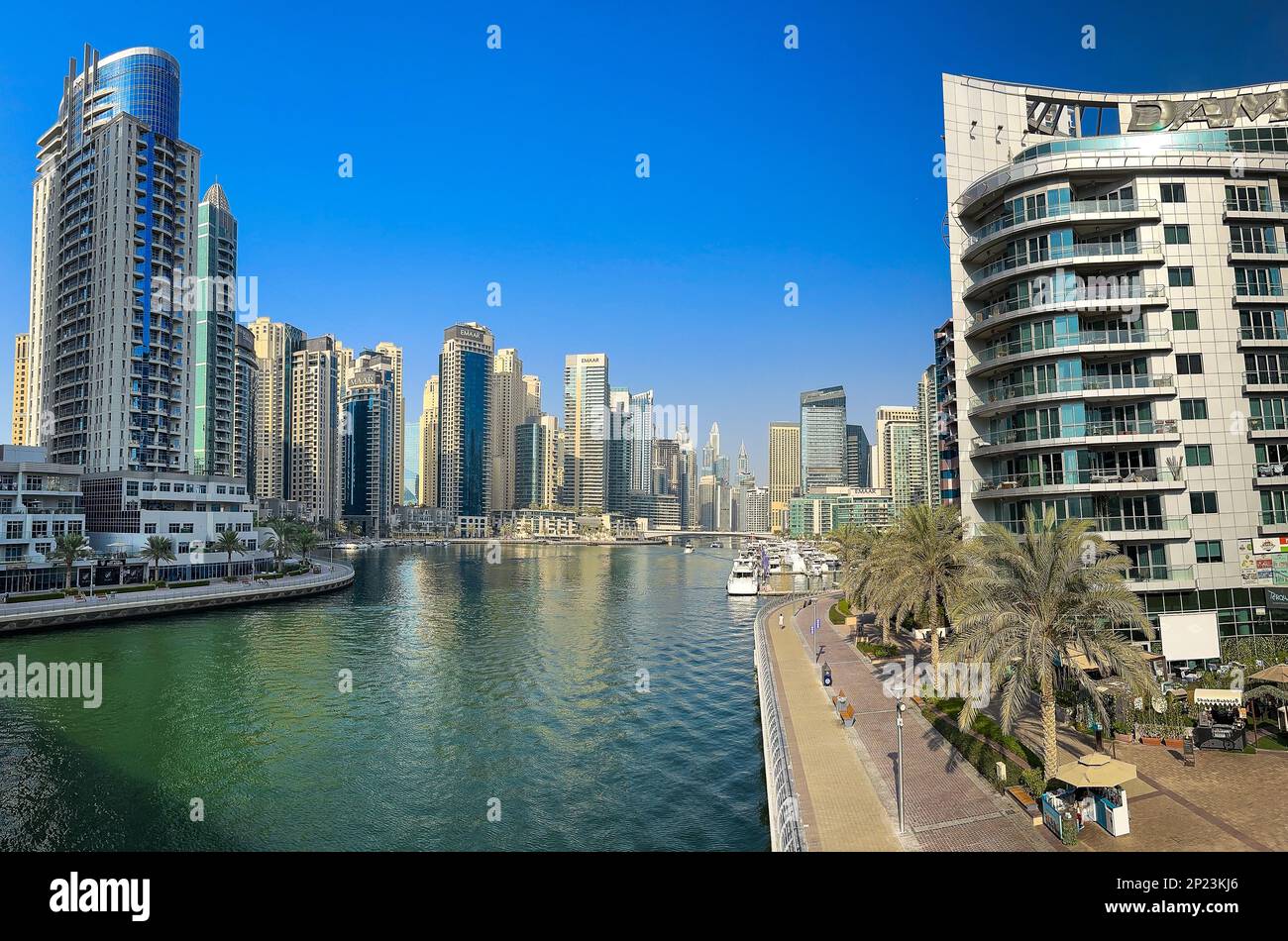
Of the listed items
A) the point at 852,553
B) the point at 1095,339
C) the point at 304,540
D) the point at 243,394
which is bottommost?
the point at 852,553

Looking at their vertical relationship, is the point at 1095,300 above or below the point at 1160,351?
above

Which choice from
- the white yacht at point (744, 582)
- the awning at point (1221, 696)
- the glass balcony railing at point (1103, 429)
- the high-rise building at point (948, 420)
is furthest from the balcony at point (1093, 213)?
the white yacht at point (744, 582)

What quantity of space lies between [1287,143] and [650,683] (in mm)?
51785

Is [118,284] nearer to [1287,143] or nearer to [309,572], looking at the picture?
[309,572]

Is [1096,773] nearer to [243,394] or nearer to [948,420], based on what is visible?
[948,420]

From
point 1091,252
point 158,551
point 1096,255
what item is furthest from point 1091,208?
point 158,551

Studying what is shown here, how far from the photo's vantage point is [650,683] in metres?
49.3

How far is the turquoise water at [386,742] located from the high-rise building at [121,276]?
43801 mm

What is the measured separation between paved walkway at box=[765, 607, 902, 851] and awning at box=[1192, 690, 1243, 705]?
13539 millimetres

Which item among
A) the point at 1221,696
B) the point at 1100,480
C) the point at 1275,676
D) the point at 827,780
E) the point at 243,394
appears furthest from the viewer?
the point at 243,394

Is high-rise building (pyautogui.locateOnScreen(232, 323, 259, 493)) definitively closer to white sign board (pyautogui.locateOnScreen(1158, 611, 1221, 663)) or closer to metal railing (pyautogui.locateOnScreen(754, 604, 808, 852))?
metal railing (pyautogui.locateOnScreen(754, 604, 808, 852))

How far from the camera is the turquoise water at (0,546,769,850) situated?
2662 cm

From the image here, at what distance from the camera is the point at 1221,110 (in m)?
43.3

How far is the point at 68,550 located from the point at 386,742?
62776 mm
